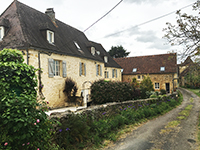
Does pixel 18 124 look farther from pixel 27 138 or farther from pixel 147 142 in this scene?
pixel 147 142

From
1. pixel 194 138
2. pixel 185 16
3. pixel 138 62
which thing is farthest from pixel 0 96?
pixel 138 62

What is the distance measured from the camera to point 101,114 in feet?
23.6

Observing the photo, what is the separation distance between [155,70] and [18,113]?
29.7 meters

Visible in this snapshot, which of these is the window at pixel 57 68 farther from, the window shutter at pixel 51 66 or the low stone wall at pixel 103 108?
the low stone wall at pixel 103 108

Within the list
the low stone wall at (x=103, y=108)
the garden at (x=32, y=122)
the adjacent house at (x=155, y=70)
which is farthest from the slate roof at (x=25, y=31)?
the adjacent house at (x=155, y=70)

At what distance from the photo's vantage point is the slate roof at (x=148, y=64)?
29922mm

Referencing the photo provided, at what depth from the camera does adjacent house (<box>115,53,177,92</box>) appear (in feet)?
95.3

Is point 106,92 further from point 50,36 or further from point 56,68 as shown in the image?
point 50,36

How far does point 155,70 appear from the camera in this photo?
30.4 meters

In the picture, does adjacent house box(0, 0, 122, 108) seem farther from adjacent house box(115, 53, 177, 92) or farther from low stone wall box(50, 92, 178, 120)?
adjacent house box(115, 53, 177, 92)

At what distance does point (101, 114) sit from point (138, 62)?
90.3 ft

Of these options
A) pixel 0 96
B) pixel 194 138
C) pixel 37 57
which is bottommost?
pixel 194 138

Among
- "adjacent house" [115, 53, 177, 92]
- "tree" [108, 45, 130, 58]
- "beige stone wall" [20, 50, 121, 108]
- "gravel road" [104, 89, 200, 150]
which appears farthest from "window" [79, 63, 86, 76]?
"tree" [108, 45, 130, 58]

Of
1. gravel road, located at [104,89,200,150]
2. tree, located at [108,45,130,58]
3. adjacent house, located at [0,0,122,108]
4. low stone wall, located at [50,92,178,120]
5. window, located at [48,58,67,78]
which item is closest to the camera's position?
low stone wall, located at [50,92,178,120]
